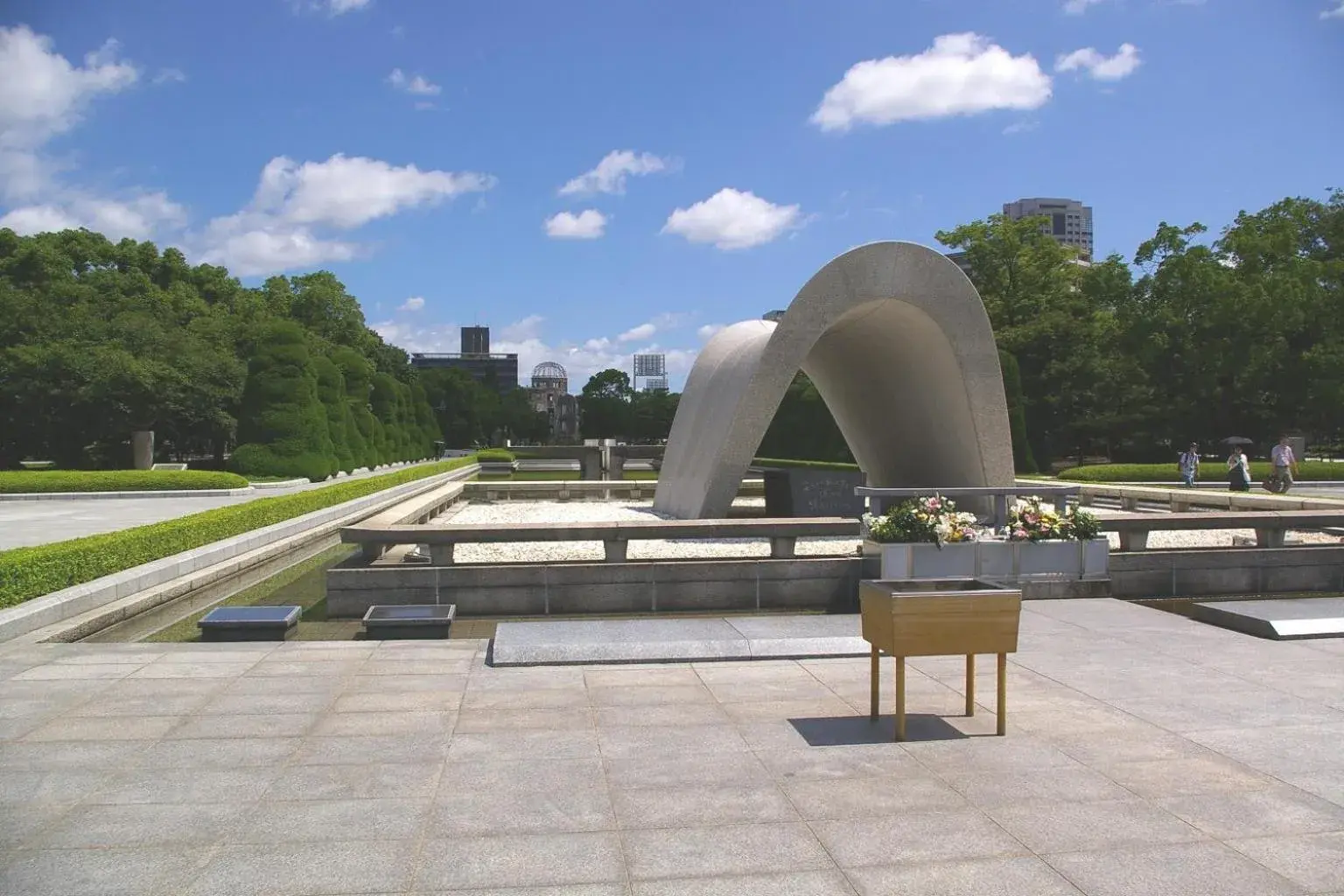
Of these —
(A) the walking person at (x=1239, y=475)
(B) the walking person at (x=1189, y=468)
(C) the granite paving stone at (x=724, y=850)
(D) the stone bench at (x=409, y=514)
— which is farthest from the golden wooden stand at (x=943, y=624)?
(B) the walking person at (x=1189, y=468)

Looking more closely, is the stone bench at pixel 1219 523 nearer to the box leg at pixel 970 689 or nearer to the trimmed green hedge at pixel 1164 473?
the box leg at pixel 970 689

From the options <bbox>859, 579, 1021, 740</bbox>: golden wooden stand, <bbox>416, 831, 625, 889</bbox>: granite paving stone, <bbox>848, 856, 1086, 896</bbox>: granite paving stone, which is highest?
<bbox>859, 579, 1021, 740</bbox>: golden wooden stand

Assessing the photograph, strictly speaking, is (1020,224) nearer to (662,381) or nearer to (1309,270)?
(1309,270)

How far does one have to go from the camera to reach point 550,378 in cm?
17975

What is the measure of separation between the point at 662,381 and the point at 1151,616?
145 metres

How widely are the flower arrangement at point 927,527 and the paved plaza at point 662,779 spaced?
2.67 metres

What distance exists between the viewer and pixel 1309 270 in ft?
120

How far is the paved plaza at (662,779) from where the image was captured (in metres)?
3.80

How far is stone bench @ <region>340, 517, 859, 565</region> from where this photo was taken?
10039 mm

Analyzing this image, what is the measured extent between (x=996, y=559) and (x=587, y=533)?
4262mm

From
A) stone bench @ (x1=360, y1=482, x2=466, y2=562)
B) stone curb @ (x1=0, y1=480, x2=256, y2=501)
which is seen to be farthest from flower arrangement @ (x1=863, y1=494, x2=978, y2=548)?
stone curb @ (x1=0, y1=480, x2=256, y2=501)

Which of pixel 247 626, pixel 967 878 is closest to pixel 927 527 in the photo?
pixel 247 626

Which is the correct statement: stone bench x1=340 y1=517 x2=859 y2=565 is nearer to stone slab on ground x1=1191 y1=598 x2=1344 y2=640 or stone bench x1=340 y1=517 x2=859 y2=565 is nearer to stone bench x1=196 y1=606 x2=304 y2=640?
stone bench x1=196 y1=606 x2=304 y2=640

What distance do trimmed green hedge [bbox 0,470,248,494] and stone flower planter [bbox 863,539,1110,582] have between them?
72.5ft
